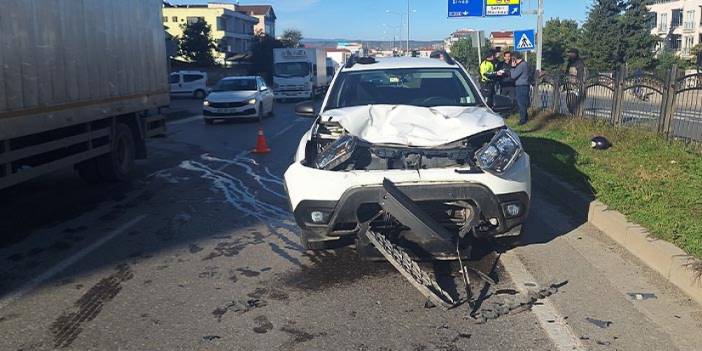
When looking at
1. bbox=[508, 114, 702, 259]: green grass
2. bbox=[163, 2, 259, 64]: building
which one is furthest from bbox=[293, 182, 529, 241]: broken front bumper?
bbox=[163, 2, 259, 64]: building

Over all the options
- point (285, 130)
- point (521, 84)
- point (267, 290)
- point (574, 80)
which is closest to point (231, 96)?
point (285, 130)

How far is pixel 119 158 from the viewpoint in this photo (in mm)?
10484

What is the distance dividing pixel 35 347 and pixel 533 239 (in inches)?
178

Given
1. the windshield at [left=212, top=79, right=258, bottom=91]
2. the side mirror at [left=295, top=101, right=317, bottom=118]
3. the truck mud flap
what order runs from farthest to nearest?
the windshield at [left=212, top=79, right=258, bottom=91] → the truck mud flap → the side mirror at [left=295, top=101, right=317, bottom=118]

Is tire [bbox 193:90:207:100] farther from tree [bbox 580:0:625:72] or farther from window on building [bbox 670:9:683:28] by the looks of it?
window on building [bbox 670:9:683:28]

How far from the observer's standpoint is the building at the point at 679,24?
68438 millimetres

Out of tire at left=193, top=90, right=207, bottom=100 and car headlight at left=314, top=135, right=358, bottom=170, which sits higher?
car headlight at left=314, top=135, right=358, bottom=170

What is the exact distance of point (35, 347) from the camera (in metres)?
4.16

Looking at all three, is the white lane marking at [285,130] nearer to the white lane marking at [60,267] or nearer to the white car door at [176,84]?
the white lane marking at [60,267]

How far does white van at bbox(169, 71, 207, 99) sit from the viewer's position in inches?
1684

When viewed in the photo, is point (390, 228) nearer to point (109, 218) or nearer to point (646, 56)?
point (109, 218)

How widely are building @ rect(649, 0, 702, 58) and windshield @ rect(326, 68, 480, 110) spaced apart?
6696 cm

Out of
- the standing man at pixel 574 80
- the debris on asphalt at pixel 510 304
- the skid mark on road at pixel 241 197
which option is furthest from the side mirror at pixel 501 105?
the standing man at pixel 574 80

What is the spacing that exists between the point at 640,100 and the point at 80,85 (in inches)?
380
